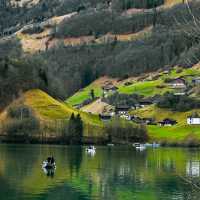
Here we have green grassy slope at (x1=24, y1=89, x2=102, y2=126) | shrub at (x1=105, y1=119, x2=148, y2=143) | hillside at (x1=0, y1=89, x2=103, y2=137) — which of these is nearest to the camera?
hillside at (x1=0, y1=89, x2=103, y2=137)

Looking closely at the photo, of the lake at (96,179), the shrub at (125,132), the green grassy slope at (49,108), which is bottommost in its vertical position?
the lake at (96,179)

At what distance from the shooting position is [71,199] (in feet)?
206

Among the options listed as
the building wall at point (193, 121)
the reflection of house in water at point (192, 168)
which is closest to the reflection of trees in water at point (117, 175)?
the reflection of house in water at point (192, 168)

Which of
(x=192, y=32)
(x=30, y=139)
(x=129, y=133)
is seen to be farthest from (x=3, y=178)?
(x=129, y=133)

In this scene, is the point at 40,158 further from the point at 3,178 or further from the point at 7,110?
the point at 7,110

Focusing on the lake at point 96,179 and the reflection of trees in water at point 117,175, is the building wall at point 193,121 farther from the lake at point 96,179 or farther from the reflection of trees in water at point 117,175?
the reflection of trees in water at point 117,175

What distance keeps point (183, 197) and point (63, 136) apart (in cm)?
10899

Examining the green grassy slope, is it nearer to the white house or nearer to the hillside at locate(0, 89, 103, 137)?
the hillside at locate(0, 89, 103, 137)

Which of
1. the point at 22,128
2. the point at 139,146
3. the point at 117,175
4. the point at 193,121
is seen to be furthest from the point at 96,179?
the point at 193,121

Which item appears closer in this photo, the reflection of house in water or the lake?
the lake

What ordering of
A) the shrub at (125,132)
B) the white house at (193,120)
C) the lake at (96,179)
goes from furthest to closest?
the white house at (193,120)
the shrub at (125,132)
the lake at (96,179)

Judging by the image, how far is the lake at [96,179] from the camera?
6525 centimetres

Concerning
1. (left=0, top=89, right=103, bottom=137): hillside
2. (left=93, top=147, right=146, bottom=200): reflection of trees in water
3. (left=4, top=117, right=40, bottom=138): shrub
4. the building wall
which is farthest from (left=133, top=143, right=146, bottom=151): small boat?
(left=93, top=147, right=146, bottom=200): reflection of trees in water

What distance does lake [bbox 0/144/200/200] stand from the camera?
65.2 metres
